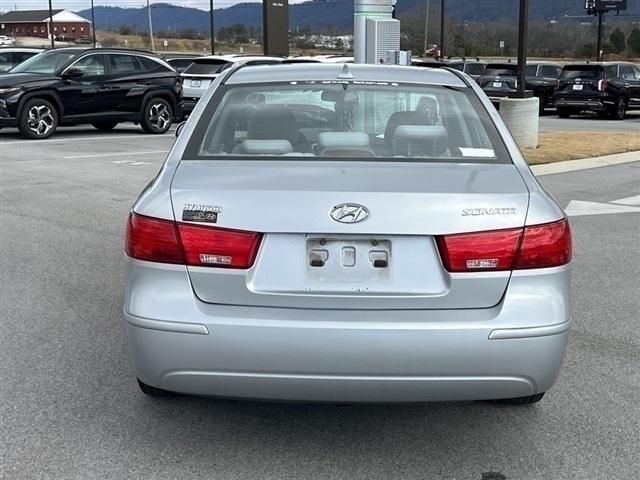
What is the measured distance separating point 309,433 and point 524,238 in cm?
137

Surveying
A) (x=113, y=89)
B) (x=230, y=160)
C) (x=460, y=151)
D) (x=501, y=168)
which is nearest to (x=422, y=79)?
(x=460, y=151)

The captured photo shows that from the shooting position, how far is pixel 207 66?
2023 cm

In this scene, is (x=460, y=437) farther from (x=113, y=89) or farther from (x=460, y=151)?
(x=113, y=89)

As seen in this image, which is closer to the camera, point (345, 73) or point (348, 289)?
point (348, 289)

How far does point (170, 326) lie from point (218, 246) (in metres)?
0.36

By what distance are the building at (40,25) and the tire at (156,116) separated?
132m

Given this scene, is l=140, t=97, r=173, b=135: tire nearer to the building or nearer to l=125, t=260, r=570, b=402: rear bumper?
l=125, t=260, r=570, b=402: rear bumper

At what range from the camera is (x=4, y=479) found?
3355 mm

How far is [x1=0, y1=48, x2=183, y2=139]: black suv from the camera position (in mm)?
16047

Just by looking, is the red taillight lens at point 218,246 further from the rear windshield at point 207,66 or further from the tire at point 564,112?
the tire at point 564,112

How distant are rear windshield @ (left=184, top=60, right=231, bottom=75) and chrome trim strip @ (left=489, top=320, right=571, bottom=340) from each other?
17.6 m

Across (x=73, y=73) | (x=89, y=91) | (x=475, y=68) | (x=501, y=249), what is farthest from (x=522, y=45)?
(x=475, y=68)

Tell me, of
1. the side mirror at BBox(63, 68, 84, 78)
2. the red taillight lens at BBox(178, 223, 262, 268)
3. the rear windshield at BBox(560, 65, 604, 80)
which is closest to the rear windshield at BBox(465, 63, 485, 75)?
the rear windshield at BBox(560, 65, 604, 80)

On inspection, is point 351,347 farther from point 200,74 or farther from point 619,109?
point 619,109
